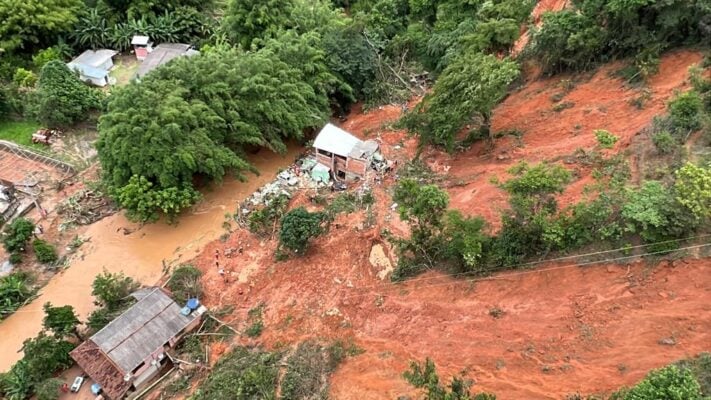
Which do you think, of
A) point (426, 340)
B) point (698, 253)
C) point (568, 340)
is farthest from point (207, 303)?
point (698, 253)

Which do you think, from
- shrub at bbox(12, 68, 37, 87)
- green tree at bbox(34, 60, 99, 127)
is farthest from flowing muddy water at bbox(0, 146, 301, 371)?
shrub at bbox(12, 68, 37, 87)

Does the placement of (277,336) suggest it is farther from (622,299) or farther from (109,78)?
(109,78)

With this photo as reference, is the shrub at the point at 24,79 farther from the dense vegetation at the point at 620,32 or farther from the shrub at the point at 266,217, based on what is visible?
the dense vegetation at the point at 620,32

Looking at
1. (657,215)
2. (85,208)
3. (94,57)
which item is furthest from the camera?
(94,57)

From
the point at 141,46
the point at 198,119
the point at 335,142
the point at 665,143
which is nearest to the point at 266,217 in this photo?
the point at 335,142

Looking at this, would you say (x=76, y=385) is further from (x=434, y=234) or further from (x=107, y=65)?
(x=107, y=65)

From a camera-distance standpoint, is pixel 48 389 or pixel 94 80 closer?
pixel 48 389
